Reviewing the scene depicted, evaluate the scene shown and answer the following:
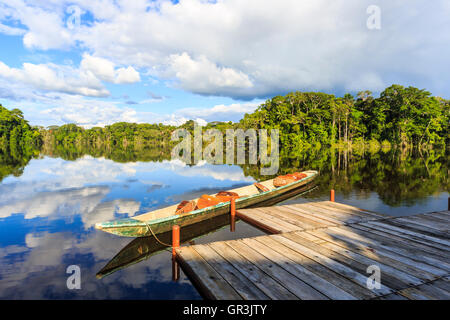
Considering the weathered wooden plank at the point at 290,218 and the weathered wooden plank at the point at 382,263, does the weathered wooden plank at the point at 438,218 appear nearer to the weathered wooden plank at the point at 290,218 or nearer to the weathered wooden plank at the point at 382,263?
the weathered wooden plank at the point at 290,218

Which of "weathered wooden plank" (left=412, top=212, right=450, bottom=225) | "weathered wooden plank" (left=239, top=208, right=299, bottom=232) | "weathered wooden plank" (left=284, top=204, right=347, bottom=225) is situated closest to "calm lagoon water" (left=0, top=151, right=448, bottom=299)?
"weathered wooden plank" (left=239, top=208, right=299, bottom=232)

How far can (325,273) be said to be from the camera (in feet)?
18.1

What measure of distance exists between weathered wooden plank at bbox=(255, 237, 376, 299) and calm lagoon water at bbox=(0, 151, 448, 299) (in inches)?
104

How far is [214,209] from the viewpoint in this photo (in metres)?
11.3

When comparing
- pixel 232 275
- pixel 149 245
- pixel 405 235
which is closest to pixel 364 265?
pixel 232 275

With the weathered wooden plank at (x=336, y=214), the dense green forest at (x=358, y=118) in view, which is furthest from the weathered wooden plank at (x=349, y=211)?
the dense green forest at (x=358, y=118)

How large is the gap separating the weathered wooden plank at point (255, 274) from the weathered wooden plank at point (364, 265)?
2.01 meters

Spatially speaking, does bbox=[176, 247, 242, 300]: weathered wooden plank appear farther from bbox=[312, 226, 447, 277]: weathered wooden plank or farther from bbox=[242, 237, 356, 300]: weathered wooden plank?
bbox=[312, 226, 447, 277]: weathered wooden plank

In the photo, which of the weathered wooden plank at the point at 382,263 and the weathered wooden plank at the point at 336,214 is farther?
the weathered wooden plank at the point at 336,214

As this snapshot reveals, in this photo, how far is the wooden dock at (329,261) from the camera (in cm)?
490

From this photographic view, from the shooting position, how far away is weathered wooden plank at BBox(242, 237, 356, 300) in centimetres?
475

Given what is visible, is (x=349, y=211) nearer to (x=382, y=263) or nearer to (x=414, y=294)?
(x=382, y=263)

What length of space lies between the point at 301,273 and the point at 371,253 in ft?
8.01
